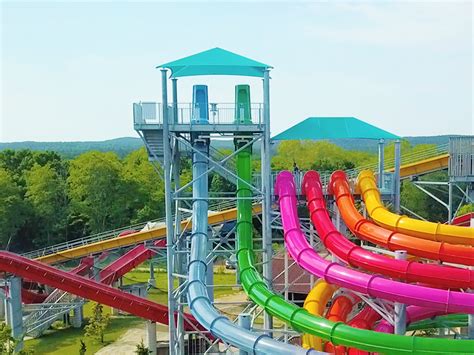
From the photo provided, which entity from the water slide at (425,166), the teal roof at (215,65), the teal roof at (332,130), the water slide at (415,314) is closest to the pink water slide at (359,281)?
the teal roof at (332,130)

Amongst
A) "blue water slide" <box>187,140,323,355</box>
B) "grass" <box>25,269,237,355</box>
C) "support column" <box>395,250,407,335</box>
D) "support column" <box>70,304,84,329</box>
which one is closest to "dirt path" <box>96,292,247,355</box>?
"grass" <box>25,269,237,355</box>

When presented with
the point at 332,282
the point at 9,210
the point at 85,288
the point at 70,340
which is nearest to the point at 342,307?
the point at 332,282

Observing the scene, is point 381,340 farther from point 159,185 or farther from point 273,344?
point 159,185

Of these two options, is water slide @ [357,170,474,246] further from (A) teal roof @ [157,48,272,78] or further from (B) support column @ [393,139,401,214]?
(A) teal roof @ [157,48,272,78]

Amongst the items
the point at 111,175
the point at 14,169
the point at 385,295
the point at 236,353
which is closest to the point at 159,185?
the point at 111,175

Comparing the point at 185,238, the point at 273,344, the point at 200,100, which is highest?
the point at 200,100

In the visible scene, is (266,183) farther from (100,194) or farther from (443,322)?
(100,194)

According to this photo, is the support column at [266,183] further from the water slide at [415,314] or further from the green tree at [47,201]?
the green tree at [47,201]
